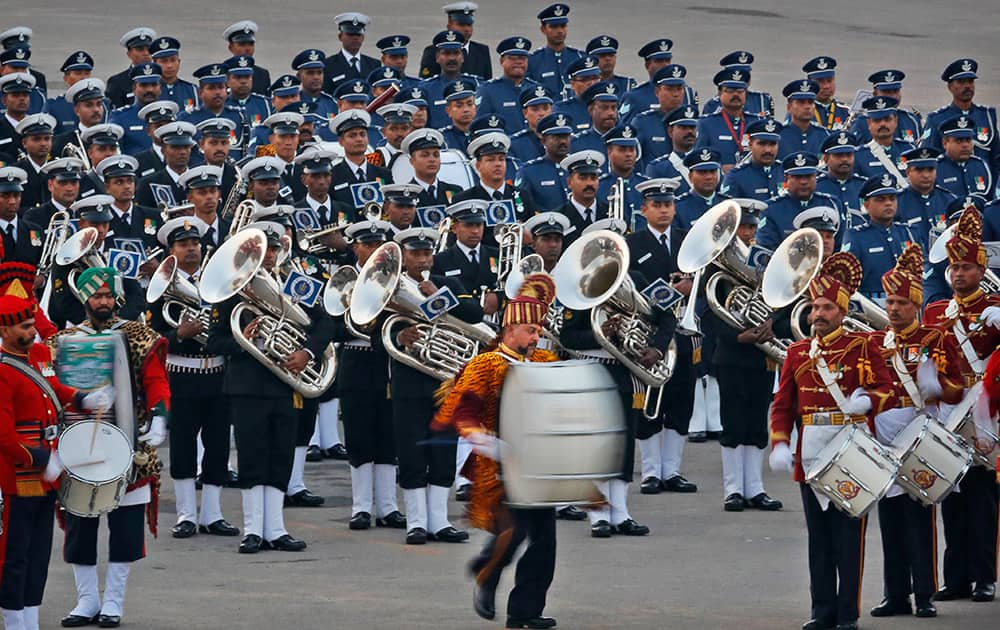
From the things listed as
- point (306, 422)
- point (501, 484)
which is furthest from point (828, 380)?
point (306, 422)

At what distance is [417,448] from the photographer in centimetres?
1411

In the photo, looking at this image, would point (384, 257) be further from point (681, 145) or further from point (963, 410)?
point (681, 145)

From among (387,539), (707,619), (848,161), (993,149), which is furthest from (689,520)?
(993,149)

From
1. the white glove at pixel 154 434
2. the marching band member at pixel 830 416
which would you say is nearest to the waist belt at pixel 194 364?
the white glove at pixel 154 434

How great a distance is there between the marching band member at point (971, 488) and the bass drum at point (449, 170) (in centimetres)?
601

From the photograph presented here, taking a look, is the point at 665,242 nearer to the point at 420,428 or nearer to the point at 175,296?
the point at 420,428

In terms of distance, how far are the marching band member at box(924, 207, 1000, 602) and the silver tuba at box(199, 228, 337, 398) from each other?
4044 millimetres

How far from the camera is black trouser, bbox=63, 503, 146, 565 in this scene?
38.5 ft

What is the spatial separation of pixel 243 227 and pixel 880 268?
4.80 m

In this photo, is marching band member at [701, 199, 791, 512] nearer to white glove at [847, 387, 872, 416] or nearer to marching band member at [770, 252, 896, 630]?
marching band member at [770, 252, 896, 630]

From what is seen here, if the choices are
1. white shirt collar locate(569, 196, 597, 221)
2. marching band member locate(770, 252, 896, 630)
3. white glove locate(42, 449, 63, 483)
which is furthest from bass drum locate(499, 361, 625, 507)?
white shirt collar locate(569, 196, 597, 221)

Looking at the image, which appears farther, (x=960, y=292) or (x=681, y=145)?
(x=681, y=145)

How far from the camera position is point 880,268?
1620 centimetres

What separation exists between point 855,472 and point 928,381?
960 millimetres
